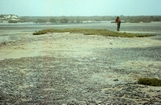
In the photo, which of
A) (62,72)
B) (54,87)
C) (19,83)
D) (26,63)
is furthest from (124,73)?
(26,63)

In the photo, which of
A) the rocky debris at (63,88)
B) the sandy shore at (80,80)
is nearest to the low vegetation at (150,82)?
the sandy shore at (80,80)

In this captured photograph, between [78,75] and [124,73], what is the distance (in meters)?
2.48

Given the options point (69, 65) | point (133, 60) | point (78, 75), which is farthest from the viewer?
point (133, 60)

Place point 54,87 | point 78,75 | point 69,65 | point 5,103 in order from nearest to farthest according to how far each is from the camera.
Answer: point 5,103, point 54,87, point 78,75, point 69,65

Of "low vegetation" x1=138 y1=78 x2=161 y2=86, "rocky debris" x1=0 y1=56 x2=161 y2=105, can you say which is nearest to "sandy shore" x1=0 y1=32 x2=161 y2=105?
"rocky debris" x1=0 y1=56 x2=161 y2=105

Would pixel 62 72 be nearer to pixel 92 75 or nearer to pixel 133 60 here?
pixel 92 75

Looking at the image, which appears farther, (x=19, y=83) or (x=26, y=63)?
(x=26, y=63)

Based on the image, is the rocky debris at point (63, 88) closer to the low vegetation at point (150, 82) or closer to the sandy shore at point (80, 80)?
the sandy shore at point (80, 80)

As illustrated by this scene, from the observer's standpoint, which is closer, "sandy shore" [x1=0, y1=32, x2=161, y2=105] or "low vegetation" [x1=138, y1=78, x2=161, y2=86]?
"sandy shore" [x1=0, y1=32, x2=161, y2=105]

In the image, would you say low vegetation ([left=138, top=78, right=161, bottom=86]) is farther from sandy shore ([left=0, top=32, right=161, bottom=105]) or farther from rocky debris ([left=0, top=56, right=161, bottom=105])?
rocky debris ([left=0, top=56, right=161, bottom=105])

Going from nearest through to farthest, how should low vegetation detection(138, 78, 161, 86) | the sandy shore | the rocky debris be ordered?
the rocky debris, the sandy shore, low vegetation detection(138, 78, 161, 86)

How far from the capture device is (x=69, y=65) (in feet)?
52.4

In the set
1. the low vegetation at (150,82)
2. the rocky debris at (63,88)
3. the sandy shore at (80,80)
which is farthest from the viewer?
the low vegetation at (150,82)

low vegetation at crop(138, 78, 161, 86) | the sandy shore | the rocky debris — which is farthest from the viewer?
low vegetation at crop(138, 78, 161, 86)
